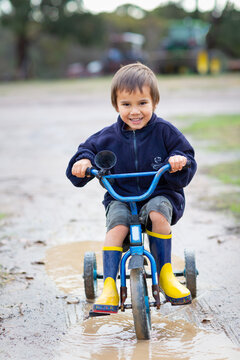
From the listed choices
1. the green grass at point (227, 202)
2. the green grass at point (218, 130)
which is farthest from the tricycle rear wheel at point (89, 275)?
the green grass at point (218, 130)

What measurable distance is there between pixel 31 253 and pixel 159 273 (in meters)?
1.77

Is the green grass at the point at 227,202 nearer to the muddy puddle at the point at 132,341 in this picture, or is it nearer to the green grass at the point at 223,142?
the green grass at the point at 223,142

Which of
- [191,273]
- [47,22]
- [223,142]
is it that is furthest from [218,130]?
[47,22]

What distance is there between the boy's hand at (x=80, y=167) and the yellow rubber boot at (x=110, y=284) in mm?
455

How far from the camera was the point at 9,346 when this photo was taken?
3.11m

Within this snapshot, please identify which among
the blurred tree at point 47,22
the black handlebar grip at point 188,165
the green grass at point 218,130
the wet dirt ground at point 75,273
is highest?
the blurred tree at point 47,22

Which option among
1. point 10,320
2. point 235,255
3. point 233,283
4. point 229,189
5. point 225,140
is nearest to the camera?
point 10,320

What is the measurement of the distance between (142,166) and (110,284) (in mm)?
719

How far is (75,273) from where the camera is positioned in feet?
14.3

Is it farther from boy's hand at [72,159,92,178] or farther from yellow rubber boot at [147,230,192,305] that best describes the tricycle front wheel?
boy's hand at [72,159,92,178]

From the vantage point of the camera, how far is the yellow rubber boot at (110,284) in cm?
304

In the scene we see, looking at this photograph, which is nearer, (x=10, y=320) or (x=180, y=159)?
(x=180, y=159)

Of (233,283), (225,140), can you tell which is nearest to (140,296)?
(233,283)

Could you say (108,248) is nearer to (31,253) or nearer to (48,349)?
(48,349)
